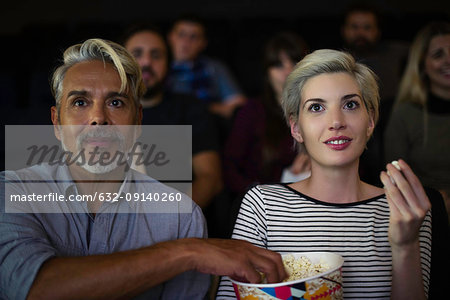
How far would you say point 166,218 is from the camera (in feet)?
4.30

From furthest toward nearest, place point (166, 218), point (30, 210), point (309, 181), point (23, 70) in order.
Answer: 1. point (23, 70)
2. point (309, 181)
3. point (166, 218)
4. point (30, 210)

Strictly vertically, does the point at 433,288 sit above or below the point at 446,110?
below

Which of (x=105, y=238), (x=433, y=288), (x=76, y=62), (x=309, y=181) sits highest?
(x=76, y=62)

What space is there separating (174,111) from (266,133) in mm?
457

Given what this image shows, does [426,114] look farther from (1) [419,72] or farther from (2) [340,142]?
(2) [340,142]

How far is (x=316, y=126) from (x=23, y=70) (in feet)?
8.95

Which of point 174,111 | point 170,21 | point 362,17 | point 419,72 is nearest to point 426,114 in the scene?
point 419,72

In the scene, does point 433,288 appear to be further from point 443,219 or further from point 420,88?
point 420,88

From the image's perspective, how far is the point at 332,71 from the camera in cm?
140

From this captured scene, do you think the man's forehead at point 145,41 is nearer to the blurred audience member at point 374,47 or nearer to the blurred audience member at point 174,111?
the blurred audience member at point 174,111

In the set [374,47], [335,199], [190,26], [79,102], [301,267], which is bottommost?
[301,267]

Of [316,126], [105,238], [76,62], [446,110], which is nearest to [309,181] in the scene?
[316,126]

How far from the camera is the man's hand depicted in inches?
41.7

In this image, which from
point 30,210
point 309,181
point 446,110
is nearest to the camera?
point 30,210
